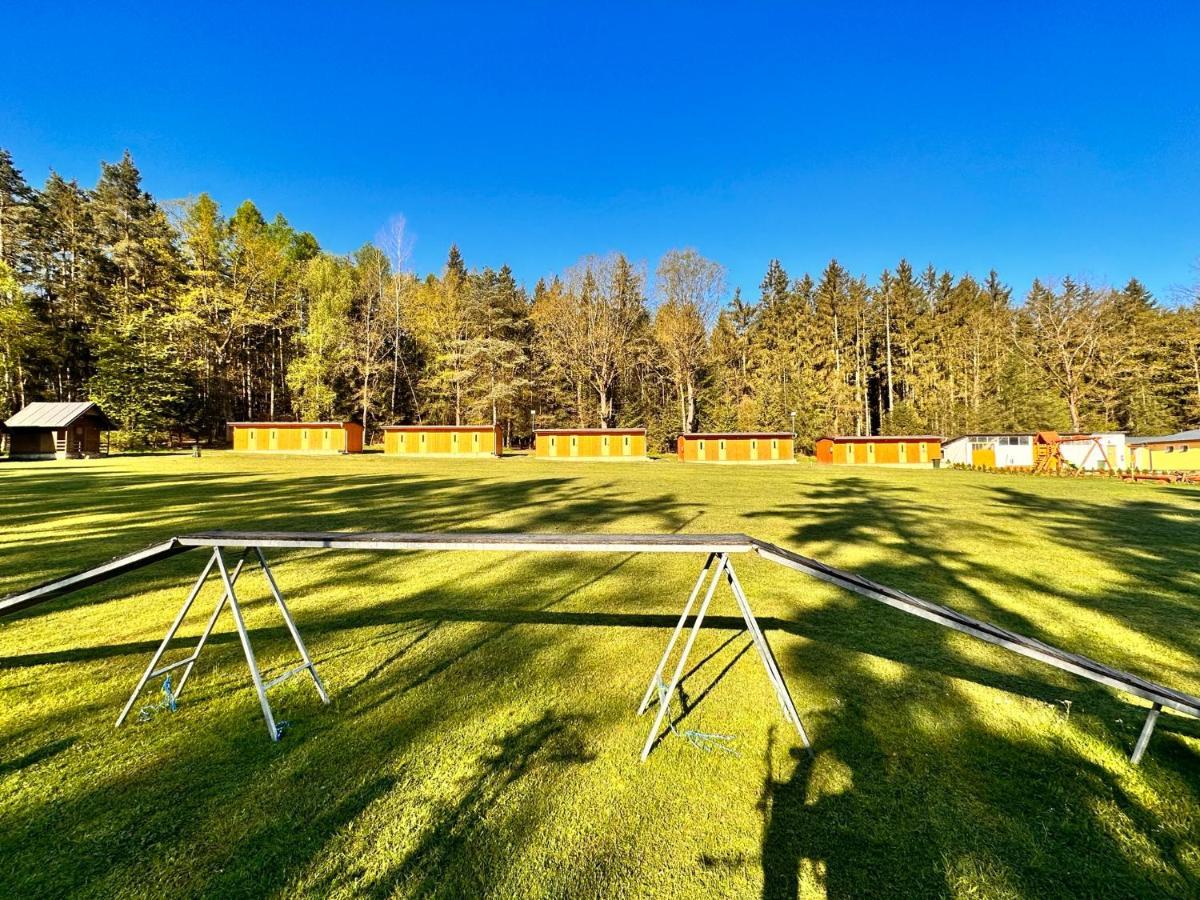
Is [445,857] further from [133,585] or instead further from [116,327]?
[116,327]

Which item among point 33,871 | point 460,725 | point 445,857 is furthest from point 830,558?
point 33,871

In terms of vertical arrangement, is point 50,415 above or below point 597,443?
above

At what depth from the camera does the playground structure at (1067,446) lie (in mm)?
31520

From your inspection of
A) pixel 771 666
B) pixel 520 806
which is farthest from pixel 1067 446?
pixel 520 806

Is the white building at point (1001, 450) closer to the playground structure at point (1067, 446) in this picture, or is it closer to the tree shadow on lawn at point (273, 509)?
the playground structure at point (1067, 446)

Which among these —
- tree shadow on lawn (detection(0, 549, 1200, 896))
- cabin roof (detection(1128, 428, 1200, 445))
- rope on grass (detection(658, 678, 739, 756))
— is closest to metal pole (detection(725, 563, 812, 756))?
tree shadow on lawn (detection(0, 549, 1200, 896))

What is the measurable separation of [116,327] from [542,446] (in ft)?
110

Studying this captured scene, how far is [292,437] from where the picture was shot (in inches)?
1471

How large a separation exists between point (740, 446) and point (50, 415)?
150ft

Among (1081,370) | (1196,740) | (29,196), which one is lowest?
(1196,740)

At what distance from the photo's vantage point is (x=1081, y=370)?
43750 mm

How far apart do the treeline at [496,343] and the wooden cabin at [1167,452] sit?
9.84m

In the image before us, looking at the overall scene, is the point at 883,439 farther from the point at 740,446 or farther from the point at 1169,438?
the point at 1169,438

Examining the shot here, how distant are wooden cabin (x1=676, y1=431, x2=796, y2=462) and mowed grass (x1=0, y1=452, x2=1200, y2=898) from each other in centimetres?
3035
